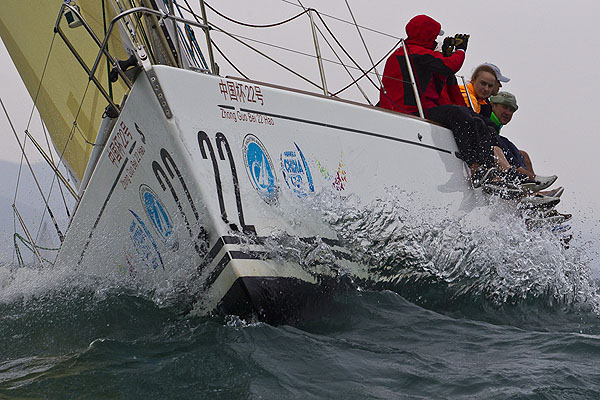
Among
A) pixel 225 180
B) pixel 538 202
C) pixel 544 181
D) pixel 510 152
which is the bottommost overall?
pixel 225 180

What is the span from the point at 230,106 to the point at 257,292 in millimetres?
910

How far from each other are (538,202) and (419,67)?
4.56ft

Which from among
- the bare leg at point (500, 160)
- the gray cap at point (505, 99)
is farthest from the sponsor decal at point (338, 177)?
the gray cap at point (505, 99)

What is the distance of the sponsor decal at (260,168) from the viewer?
321cm

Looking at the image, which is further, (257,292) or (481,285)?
(481,285)

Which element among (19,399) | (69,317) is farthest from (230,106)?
(19,399)

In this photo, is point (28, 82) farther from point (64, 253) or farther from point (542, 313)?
point (542, 313)

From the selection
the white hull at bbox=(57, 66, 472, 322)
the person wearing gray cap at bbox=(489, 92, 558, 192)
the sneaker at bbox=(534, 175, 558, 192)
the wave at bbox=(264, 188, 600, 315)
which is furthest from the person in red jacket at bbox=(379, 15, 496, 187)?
the white hull at bbox=(57, 66, 472, 322)

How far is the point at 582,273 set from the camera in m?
4.90

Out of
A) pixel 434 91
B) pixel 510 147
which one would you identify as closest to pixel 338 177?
pixel 434 91

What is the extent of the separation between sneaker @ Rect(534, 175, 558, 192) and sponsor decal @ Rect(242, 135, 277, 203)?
255 cm

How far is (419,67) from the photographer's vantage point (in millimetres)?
4898

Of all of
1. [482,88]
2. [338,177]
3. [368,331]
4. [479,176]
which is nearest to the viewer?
[368,331]

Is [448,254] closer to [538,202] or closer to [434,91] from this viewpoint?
[538,202]
